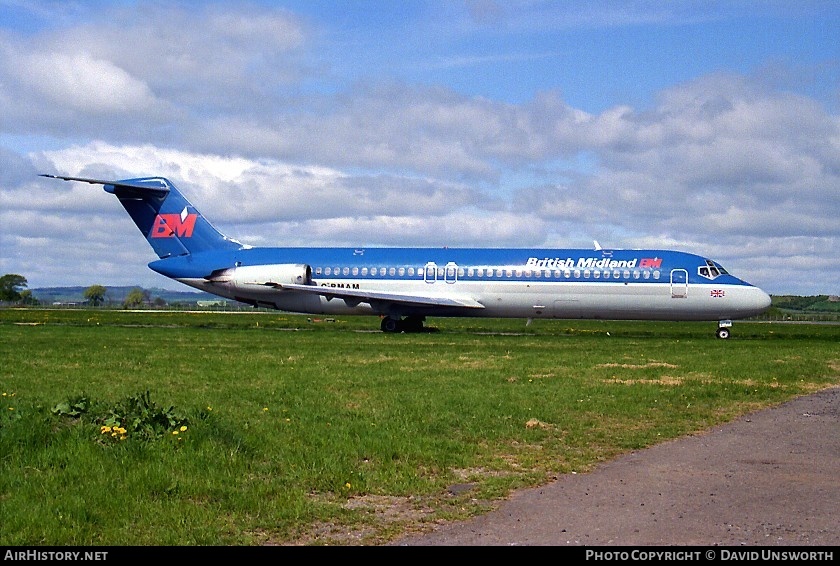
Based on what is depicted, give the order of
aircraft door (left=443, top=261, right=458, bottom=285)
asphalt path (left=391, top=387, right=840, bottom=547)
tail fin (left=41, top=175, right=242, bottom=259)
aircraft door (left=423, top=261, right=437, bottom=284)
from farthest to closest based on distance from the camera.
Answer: tail fin (left=41, top=175, right=242, bottom=259), aircraft door (left=423, top=261, right=437, bottom=284), aircraft door (left=443, top=261, right=458, bottom=285), asphalt path (left=391, top=387, right=840, bottom=547)

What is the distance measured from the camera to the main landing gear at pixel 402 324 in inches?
1575

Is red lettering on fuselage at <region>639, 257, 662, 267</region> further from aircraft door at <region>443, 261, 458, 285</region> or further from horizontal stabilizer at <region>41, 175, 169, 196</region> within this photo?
horizontal stabilizer at <region>41, 175, 169, 196</region>

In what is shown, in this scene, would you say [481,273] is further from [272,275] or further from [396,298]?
[272,275]

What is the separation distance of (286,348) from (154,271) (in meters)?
20.4

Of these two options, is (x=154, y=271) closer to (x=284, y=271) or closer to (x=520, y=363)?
(x=284, y=271)

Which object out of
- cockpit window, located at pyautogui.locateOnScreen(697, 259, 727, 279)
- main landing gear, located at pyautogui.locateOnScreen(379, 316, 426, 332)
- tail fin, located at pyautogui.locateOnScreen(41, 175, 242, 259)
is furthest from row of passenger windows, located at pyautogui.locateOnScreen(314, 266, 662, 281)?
tail fin, located at pyautogui.locateOnScreen(41, 175, 242, 259)

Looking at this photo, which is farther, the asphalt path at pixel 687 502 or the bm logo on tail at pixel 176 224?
the bm logo on tail at pixel 176 224

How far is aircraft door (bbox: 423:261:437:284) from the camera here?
40250 mm

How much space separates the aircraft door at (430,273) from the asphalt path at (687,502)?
92.9ft

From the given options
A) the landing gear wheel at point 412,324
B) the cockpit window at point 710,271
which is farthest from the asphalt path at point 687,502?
the landing gear wheel at point 412,324

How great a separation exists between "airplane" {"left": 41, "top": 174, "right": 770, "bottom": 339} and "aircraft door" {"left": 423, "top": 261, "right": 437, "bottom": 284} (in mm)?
46

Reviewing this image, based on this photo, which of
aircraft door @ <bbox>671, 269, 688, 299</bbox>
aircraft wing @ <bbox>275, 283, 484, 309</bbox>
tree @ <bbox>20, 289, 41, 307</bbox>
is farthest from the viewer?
tree @ <bbox>20, 289, 41, 307</bbox>

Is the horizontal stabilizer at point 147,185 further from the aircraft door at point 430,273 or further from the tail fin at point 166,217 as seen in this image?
the aircraft door at point 430,273

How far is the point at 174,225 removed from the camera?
44.2 metres
